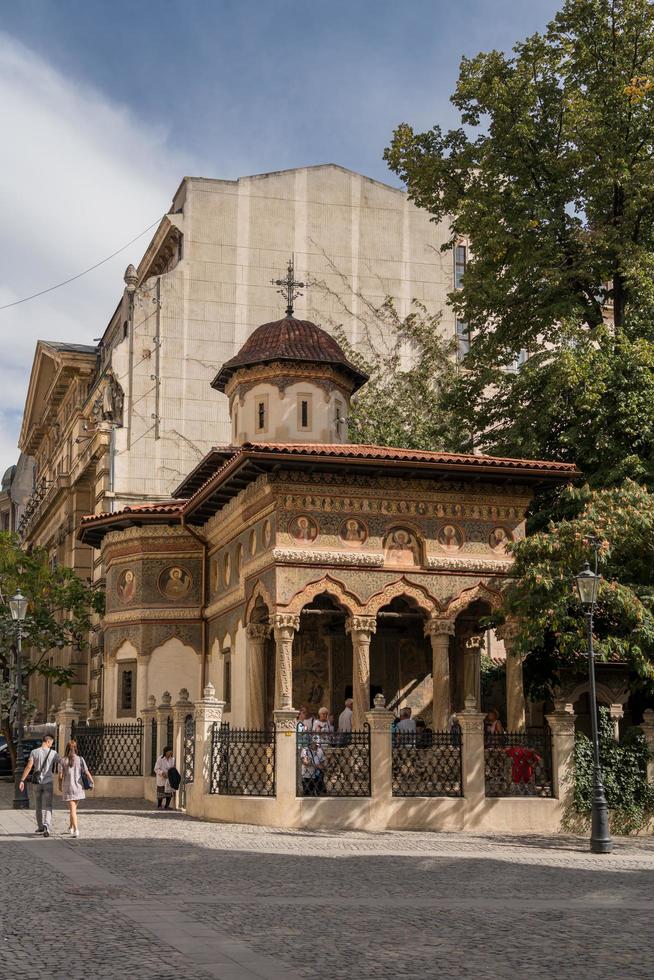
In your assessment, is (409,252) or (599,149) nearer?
Result: (599,149)

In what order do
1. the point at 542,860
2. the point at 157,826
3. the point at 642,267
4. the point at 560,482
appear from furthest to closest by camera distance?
the point at 642,267
the point at 560,482
the point at 157,826
the point at 542,860

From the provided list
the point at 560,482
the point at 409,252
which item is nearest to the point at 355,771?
the point at 560,482

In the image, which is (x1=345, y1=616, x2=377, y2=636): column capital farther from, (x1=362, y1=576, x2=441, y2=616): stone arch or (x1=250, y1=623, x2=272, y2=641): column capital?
(x1=250, y1=623, x2=272, y2=641): column capital

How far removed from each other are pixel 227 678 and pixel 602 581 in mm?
10356

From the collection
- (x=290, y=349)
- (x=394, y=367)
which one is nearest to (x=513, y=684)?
(x=290, y=349)

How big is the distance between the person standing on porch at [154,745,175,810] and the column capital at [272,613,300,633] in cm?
377

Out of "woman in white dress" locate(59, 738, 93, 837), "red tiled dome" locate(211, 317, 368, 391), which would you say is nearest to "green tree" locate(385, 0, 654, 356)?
"red tiled dome" locate(211, 317, 368, 391)

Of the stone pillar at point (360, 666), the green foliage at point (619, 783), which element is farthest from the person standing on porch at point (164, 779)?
the green foliage at point (619, 783)

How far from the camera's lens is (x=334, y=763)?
20.4m

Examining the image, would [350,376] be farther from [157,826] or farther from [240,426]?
[157,826]

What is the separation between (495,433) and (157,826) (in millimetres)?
12984

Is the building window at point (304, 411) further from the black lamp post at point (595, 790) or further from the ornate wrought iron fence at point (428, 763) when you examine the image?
the black lamp post at point (595, 790)

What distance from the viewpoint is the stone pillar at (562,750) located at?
2078cm

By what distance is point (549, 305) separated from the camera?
93.6ft
